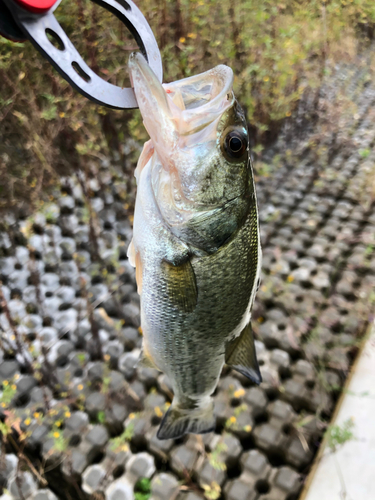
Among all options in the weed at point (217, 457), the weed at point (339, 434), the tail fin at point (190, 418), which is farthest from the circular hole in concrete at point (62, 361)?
the weed at point (339, 434)

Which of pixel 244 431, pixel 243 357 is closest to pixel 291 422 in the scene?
pixel 244 431

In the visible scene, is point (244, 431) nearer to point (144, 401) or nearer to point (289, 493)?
point (289, 493)

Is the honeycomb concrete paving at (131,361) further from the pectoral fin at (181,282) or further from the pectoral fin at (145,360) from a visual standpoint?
the pectoral fin at (181,282)

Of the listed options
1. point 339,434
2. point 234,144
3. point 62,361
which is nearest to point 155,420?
point 62,361

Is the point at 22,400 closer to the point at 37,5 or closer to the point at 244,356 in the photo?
the point at 244,356

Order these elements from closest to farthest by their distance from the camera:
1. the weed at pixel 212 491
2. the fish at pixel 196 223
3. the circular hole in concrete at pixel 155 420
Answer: the fish at pixel 196 223 < the weed at pixel 212 491 < the circular hole in concrete at pixel 155 420

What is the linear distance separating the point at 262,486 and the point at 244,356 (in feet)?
3.67

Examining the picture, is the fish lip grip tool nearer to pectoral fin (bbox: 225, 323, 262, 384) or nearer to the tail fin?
pectoral fin (bbox: 225, 323, 262, 384)

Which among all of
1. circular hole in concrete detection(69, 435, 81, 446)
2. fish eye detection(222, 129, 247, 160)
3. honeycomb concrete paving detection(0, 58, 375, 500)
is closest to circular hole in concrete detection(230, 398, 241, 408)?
honeycomb concrete paving detection(0, 58, 375, 500)

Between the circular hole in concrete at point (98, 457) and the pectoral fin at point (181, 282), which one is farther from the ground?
the pectoral fin at point (181, 282)

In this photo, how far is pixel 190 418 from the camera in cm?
110

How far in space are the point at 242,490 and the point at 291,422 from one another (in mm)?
430

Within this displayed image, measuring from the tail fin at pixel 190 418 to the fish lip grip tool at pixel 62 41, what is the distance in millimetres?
942

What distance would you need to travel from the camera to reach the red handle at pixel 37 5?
22.5 inches
